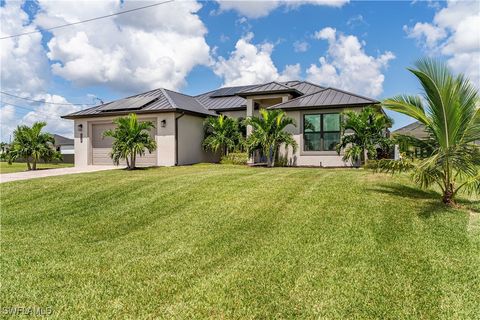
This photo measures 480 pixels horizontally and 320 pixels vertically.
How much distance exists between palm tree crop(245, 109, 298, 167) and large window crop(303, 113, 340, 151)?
35.4 inches

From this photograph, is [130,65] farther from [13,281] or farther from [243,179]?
[13,281]

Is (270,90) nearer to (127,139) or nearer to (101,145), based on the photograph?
(127,139)

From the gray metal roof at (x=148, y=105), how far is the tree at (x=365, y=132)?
841 centimetres

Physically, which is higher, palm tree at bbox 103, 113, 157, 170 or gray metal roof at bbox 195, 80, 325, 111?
gray metal roof at bbox 195, 80, 325, 111

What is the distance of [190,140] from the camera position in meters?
19.3

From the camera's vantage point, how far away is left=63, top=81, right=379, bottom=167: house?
56.8ft

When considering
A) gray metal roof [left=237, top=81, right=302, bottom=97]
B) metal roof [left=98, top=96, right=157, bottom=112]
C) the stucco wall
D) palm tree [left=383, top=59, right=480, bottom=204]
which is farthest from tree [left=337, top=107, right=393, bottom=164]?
metal roof [left=98, top=96, right=157, bottom=112]

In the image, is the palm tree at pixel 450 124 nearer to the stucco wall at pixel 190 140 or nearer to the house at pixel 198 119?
the house at pixel 198 119

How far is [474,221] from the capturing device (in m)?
6.69

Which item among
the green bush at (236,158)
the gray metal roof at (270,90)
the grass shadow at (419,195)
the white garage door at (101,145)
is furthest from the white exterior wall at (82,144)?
the grass shadow at (419,195)

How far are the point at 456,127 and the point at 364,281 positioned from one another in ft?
17.0

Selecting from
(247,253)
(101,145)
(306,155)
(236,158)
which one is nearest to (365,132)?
(306,155)

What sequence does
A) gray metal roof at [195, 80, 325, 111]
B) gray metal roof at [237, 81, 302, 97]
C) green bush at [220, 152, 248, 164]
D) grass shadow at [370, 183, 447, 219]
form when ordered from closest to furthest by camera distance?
1. grass shadow at [370, 183, 447, 219]
2. green bush at [220, 152, 248, 164]
3. gray metal roof at [237, 81, 302, 97]
4. gray metal roof at [195, 80, 325, 111]

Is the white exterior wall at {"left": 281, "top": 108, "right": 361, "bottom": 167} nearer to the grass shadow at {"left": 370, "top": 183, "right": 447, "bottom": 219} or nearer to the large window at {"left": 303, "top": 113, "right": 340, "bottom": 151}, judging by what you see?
the large window at {"left": 303, "top": 113, "right": 340, "bottom": 151}
